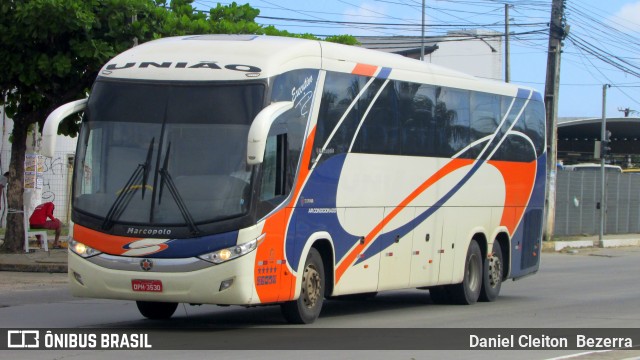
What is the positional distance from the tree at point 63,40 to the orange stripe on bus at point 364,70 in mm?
8076

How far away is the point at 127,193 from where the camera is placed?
1198 centimetres

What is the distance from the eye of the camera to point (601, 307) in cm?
1683

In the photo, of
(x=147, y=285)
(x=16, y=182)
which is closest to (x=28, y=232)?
(x=16, y=182)

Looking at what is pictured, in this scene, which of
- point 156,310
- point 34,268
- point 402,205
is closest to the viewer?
point 156,310

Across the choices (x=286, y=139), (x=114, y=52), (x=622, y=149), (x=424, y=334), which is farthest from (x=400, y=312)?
(x=622, y=149)

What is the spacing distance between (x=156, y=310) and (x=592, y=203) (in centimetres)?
2952

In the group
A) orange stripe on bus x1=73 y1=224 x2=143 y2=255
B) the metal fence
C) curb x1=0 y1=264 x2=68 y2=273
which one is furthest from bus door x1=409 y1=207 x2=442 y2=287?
the metal fence

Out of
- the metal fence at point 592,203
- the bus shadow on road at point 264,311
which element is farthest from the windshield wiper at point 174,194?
the metal fence at point 592,203

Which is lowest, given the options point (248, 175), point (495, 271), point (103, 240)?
point (495, 271)

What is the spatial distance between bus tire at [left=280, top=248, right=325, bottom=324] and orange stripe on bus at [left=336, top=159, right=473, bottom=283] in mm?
467

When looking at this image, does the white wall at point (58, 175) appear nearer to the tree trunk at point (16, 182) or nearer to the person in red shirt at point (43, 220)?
the person in red shirt at point (43, 220)

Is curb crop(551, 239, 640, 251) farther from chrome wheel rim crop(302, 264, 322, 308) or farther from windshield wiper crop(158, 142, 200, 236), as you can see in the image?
windshield wiper crop(158, 142, 200, 236)

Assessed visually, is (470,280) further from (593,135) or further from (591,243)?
(593,135)

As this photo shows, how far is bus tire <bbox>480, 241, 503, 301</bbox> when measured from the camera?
17.9 m
